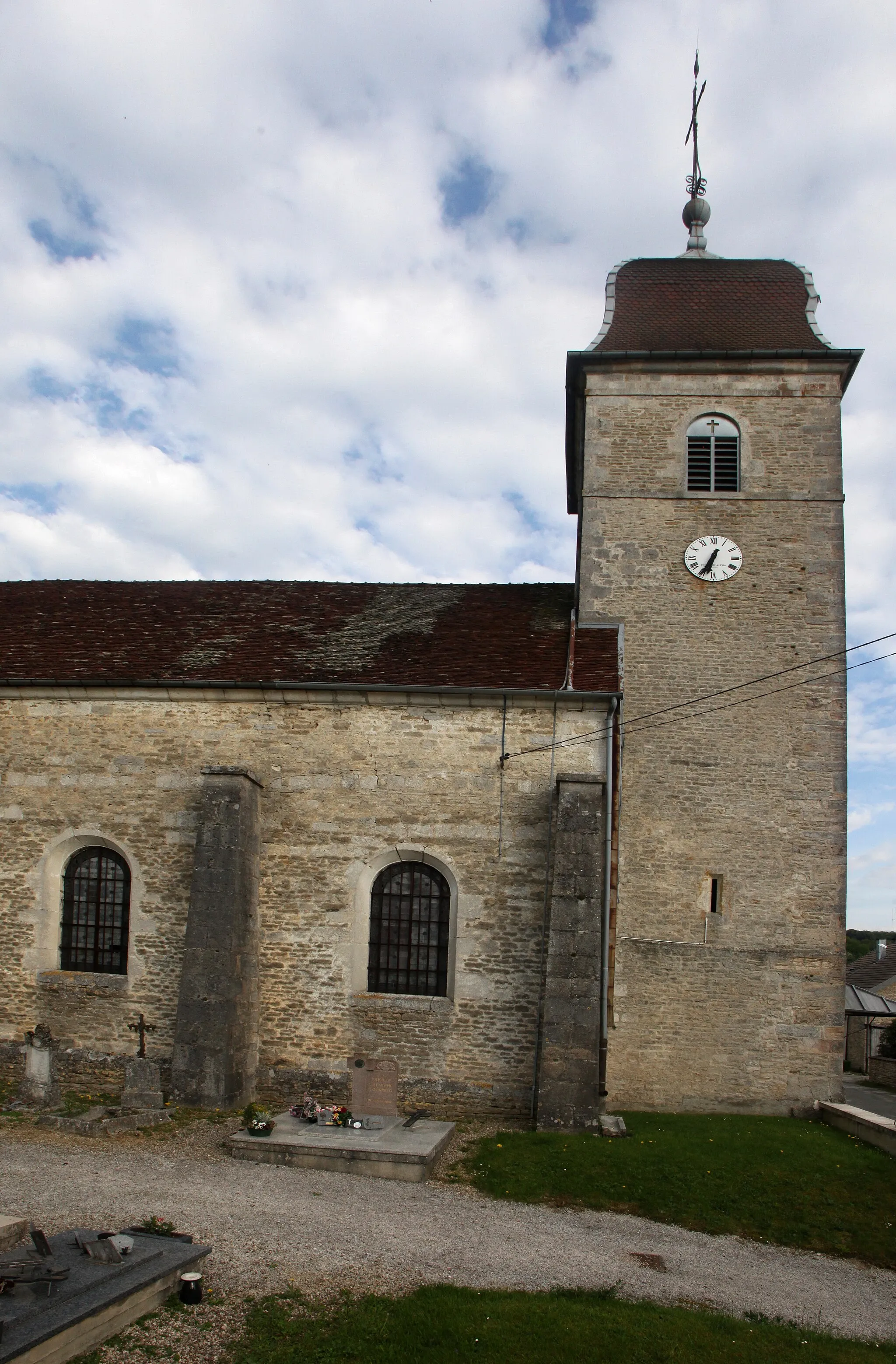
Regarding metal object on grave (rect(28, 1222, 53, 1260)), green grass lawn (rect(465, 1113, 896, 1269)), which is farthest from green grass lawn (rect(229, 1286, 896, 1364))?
green grass lawn (rect(465, 1113, 896, 1269))

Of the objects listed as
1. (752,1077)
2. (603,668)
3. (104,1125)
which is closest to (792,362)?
(603,668)

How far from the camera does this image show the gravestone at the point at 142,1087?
11.4 metres

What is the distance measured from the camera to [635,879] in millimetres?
14141

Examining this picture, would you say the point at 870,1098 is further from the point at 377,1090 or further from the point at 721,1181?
the point at 377,1090

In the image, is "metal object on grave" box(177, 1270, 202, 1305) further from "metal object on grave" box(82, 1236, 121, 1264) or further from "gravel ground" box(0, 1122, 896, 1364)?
"metal object on grave" box(82, 1236, 121, 1264)

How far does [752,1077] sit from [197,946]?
7987 millimetres

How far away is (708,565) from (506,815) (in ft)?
18.1

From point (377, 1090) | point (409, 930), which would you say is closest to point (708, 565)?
point (409, 930)

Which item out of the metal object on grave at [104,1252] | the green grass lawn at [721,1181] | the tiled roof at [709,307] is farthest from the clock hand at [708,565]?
the metal object on grave at [104,1252]

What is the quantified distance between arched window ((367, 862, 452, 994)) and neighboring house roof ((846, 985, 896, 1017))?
21.1 metres

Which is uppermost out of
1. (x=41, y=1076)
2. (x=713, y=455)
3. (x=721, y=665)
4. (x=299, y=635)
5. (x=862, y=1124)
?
(x=713, y=455)

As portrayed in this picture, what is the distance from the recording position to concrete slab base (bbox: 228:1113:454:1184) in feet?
31.9

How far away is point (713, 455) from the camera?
621 inches

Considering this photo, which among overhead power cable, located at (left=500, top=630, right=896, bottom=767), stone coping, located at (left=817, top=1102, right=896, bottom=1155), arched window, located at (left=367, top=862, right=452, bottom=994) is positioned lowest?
stone coping, located at (left=817, top=1102, right=896, bottom=1155)
